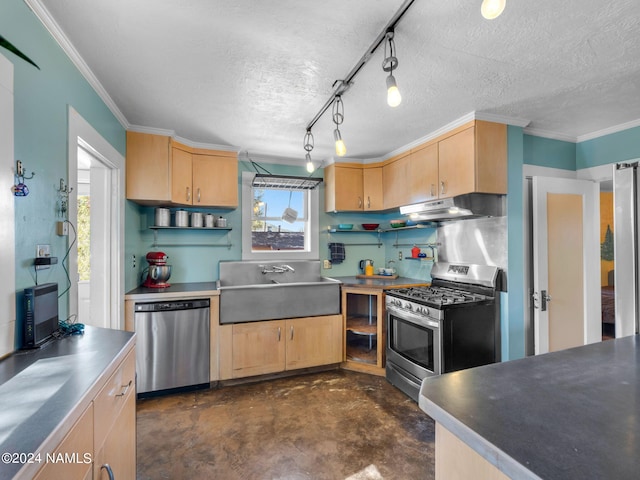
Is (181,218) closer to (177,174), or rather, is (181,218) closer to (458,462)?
(177,174)

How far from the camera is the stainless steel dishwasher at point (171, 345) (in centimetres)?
260

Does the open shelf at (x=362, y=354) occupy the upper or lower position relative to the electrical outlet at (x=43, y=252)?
lower

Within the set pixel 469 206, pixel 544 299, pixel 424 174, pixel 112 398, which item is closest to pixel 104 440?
pixel 112 398

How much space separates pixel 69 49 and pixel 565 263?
3.85 m

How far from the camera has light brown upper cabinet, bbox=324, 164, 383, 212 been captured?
144 inches

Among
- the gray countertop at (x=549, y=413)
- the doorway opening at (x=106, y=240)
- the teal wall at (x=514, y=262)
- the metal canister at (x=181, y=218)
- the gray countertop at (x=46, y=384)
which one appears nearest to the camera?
the gray countertop at (x=549, y=413)

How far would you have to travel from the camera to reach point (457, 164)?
2631 millimetres

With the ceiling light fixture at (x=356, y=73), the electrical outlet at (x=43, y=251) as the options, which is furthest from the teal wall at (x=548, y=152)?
the electrical outlet at (x=43, y=251)

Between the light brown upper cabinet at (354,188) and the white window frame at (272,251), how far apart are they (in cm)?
25

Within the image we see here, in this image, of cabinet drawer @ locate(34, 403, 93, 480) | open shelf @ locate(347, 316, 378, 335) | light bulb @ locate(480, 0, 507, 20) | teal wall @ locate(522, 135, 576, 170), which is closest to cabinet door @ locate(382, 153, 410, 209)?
teal wall @ locate(522, 135, 576, 170)

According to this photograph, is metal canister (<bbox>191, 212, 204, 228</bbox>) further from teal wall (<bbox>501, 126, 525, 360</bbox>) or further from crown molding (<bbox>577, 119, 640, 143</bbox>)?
crown molding (<bbox>577, 119, 640, 143</bbox>)

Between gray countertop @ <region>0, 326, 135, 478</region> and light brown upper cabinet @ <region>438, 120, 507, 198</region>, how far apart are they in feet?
8.38

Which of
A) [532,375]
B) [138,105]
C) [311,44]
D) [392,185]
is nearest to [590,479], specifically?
[532,375]

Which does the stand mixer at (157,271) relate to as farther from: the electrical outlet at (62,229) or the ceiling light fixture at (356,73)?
the ceiling light fixture at (356,73)
